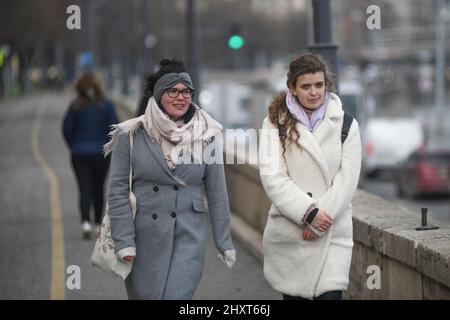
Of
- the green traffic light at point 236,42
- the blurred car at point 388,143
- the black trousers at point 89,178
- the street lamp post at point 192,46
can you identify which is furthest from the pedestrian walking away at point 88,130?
the blurred car at point 388,143

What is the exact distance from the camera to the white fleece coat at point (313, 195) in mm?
5750

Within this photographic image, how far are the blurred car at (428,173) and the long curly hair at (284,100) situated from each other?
2661 cm

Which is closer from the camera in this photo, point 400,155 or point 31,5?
point 400,155

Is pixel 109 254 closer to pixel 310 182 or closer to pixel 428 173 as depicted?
pixel 310 182

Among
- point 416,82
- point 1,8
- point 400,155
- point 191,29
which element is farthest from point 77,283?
point 416,82

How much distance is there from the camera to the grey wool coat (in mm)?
5629

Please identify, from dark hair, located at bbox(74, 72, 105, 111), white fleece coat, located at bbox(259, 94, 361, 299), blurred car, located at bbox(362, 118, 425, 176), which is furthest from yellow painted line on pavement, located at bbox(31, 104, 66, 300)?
blurred car, located at bbox(362, 118, 425, 176)

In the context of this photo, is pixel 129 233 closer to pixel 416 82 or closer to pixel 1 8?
pixel 1 8

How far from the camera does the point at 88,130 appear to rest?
11984 mm

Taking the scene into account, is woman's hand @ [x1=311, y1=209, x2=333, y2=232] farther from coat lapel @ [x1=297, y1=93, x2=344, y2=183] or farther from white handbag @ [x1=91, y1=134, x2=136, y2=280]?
white handbag @ [x1=91, y1=134, x2=136, y2=280]

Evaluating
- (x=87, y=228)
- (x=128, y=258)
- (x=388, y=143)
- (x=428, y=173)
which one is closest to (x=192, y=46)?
(x=87, y=228)

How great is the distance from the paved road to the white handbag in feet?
8.88

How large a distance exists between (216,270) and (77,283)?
2231 millimetres

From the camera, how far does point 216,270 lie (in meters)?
10.4
